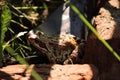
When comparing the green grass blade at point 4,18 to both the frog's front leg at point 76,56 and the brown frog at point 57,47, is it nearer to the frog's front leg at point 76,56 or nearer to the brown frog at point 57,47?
the brown frog at point 57,47

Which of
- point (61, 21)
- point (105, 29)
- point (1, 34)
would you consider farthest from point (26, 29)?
point (105, 29)

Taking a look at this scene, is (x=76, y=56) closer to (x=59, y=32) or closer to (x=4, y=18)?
(x=59, y=32)

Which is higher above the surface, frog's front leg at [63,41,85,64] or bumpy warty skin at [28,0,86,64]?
bumpy warty skin at [28,0,86,64]

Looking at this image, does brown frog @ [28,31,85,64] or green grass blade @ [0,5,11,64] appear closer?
green grass blade @ [0,5,11,64]

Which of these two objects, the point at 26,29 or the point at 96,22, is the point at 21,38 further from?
the point at 96,22

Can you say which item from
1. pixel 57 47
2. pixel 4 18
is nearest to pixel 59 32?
pixel 57 47

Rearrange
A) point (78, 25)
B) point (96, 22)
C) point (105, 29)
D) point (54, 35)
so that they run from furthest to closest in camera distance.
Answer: point (78, 25) → point (54, 35) → point (96, 22) → point (105, 29)

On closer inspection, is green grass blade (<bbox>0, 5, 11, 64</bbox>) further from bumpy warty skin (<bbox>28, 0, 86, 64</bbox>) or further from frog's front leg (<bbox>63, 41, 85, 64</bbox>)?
frog's front leg (<bbox>63, 41, 85, 64</bbox>)

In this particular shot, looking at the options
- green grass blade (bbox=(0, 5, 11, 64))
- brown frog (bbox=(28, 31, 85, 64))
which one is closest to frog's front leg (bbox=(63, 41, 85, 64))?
brown frog (bbox=(28, 31, 85, 64))
